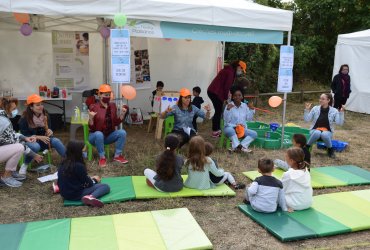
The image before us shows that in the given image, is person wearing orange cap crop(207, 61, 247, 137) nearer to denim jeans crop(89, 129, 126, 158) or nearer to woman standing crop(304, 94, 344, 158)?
woman standing crop(304, 94, 344, 158)

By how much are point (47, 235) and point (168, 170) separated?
1502mm

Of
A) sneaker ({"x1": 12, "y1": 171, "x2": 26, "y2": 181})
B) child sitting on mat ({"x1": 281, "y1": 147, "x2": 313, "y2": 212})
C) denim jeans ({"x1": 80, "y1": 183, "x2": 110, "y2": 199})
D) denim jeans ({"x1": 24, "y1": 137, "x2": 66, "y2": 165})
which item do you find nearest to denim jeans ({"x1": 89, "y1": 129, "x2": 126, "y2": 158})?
denim jeans ({"x1": 24, "y1": 137, "x2": 66, "y2": 165})

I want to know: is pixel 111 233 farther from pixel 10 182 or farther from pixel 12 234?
pixel 10 182

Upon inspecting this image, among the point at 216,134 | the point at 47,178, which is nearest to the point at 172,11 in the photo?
the point at 216,134

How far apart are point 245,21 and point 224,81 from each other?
152 centimetres

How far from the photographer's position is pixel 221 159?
237 inches

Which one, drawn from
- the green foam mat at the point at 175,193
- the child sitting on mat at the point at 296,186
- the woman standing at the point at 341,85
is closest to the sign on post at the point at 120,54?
the green foam mat at the point at 175,193

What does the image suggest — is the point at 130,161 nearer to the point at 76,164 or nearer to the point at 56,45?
the point at 76,164

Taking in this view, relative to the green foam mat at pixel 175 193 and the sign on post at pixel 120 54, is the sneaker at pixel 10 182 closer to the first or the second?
the green foam mat at pixel 175 193

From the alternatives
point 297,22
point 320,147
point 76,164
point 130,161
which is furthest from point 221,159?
point 297,22

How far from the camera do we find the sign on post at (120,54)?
5238 millimetres

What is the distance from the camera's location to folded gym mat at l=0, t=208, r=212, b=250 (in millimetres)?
3275

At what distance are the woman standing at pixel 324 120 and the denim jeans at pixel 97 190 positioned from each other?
11.7 feet

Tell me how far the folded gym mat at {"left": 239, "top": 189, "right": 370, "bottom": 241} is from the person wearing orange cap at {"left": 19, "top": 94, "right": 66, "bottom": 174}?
9.12 ft
